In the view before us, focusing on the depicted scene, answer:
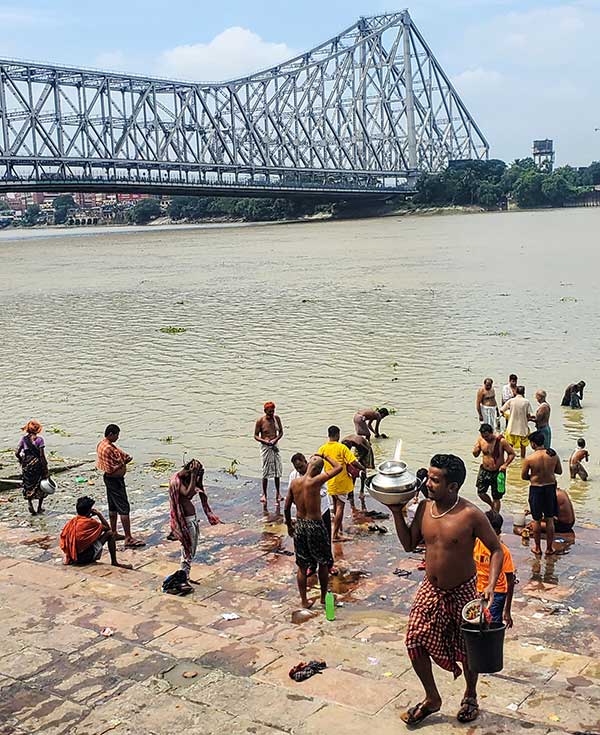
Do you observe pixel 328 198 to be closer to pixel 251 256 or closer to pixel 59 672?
pixel 251 256

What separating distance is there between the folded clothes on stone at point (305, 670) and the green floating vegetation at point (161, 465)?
6.76 meters

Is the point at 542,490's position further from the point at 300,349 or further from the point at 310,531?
the point at 300,349

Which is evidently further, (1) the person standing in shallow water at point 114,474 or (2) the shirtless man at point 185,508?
(1) the person standing in shallow water at point 114,474

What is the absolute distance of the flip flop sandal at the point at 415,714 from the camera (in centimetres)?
414

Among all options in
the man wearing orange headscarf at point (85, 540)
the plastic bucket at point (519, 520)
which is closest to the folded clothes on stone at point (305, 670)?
the man wearing orange headscarf at point (85, 540)

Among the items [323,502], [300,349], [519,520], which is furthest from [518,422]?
[300,349]

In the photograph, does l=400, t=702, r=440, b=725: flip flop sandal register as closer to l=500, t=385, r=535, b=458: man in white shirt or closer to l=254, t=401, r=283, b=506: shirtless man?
l=254, t=401, r=283, b=506: shirtless man

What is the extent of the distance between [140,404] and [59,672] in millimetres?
11085

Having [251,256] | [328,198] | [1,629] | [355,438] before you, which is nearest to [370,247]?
[251,256]

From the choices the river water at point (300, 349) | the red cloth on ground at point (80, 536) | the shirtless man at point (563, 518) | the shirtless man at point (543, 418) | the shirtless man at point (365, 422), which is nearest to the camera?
the red cloth on ground at point (80, 536)

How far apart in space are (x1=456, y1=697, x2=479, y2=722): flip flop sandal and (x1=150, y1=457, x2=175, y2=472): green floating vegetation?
750cm

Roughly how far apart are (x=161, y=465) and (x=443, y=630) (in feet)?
25.3

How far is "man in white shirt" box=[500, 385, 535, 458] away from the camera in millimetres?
10578

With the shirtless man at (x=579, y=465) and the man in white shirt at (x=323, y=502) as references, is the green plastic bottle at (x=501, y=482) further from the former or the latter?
the man in white shirt at (x=323, y=502)
